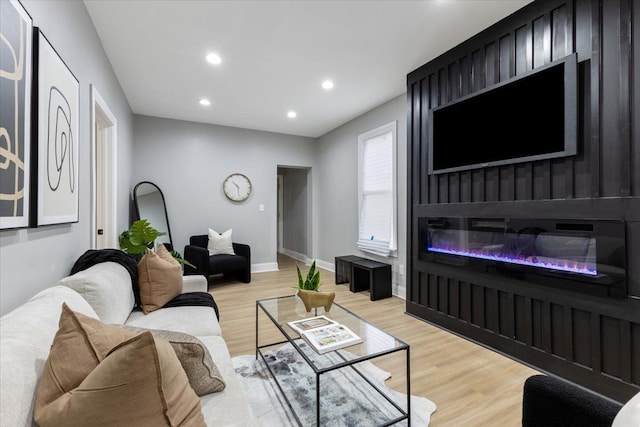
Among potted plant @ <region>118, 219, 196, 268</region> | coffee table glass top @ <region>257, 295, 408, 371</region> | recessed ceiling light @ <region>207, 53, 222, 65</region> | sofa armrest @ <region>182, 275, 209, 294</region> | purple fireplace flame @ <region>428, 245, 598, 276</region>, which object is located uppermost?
recessed ceiling light @ <region>207, 53, 222, 65</region>

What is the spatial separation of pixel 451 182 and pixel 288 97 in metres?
2.33

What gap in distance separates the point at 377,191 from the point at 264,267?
8.33 feet

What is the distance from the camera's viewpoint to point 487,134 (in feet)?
7.96

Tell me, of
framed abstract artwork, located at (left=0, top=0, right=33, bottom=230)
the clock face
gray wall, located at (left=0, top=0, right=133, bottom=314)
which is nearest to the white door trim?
the clock face

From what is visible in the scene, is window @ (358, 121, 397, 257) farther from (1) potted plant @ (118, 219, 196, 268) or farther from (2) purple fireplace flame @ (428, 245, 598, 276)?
(1) potted plant @ (118, 219, 196, 268)

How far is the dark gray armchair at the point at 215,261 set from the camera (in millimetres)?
4066

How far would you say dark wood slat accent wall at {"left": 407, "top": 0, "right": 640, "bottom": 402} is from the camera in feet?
5.50

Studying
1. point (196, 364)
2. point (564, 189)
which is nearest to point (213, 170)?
Result: point (196, 364)

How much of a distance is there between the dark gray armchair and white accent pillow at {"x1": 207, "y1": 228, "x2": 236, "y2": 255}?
0.12m

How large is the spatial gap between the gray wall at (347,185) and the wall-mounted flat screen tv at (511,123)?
3.22 ft

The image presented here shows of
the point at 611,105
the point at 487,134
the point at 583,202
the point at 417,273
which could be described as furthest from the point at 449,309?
the point at 611,105

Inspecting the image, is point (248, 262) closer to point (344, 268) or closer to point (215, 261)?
point (215, 261)

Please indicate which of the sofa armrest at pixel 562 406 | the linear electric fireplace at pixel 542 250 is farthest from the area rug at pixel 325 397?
the linear electric fireplace at pixel 542 250

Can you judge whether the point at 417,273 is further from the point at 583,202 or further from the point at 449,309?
the point at 583,202
